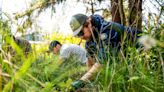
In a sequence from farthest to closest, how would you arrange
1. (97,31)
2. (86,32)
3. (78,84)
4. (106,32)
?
(86,32), (106,32), (97,31), (78,84)

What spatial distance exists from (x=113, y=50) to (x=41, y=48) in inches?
22.4

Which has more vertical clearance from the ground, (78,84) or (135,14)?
(135,14)

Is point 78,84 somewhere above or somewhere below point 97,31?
below

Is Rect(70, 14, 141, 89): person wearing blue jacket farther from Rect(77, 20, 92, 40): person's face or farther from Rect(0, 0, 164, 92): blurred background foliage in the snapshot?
Rect(0, 0, 164, 92): blurred background foliage

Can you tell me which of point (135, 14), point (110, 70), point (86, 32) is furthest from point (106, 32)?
point (110, 70)

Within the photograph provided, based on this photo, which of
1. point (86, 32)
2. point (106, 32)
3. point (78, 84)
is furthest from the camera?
point (86, 32)

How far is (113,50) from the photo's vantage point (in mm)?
2686

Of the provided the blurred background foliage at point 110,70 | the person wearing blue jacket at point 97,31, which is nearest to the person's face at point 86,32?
the person wearing blue jacket at point 97,31

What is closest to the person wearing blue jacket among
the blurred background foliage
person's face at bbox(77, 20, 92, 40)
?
person's face at bbox(77, 20, 92, 40)

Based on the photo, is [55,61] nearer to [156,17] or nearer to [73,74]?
[73,74]

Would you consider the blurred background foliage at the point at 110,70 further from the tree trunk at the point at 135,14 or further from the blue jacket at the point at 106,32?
the blue jacket at the point at 106,32

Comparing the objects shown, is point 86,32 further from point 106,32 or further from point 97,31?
point 97,31

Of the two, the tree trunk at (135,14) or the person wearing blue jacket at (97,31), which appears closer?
the tree trunk at (135,14)

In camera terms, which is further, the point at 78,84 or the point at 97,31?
the point at 97,31
